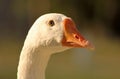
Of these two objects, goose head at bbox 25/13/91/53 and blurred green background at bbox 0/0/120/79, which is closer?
goose head at bbox 25/13/91/53

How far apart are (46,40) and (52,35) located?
0.06 metres

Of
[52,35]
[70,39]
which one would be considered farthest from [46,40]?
[70,39]

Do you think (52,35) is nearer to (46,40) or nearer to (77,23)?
(46,40)

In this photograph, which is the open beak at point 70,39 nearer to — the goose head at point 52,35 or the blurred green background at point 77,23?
the goose head at point 52,35

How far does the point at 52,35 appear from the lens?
4086mm

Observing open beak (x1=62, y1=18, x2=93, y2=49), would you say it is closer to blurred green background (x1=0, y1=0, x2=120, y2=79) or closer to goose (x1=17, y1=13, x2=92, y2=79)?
goose (x1=17, y1=13, x2=92, y2=79)

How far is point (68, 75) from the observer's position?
14758mm

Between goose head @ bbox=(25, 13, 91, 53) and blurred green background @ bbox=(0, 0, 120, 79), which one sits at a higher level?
blurred green background @ bbox=(0, 0, 120, 79)

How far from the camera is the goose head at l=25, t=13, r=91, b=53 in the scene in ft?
13.3

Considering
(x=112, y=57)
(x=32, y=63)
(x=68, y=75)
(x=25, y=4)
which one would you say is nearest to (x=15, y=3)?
(x=25, y=4)

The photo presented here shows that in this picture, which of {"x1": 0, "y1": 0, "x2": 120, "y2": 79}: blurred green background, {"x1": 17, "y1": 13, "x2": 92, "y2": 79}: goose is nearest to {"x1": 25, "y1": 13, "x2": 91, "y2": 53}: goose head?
{"x1": 17, "y1": 13, "x2": 92, "y2": 79}: goose

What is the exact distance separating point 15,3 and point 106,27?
4107mm

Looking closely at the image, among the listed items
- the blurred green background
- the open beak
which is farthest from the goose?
the blurred green background

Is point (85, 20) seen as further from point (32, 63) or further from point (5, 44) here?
point (32, 63)
